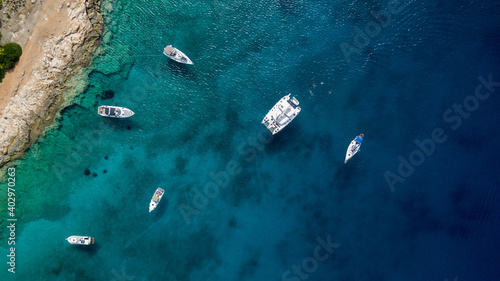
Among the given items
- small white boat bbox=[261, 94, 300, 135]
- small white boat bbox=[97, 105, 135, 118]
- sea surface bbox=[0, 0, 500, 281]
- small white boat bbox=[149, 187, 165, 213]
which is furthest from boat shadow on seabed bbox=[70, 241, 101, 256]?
small white boat bbox=[261, 94, 300, 135]

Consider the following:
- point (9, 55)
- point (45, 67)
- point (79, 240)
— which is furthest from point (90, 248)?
point (9, 55)

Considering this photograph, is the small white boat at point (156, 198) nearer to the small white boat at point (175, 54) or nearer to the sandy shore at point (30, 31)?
the small white boat at point (175, 54)

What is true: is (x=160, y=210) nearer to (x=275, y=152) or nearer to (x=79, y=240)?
(x=79, y=240)

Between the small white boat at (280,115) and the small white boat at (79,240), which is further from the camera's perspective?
the small white boat at (280,115)

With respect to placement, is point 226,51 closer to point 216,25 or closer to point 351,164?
point 216,25

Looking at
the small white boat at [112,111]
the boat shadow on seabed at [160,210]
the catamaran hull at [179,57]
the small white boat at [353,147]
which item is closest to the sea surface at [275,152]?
the boat shadow on seabed at [160,210]

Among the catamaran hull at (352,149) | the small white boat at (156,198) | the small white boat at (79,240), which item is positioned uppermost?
the small white boat at (79,240)

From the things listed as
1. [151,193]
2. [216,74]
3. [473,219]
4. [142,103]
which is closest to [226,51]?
[216,74]
